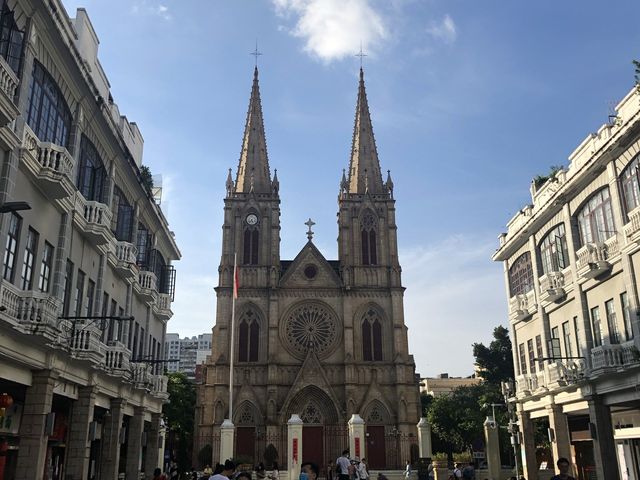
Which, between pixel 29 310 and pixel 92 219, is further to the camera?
pixel 92 219

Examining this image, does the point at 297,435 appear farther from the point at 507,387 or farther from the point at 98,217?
the point at 98,217

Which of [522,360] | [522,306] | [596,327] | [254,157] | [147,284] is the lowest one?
[522,360]

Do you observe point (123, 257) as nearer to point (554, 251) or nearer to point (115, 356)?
point (115, 356)

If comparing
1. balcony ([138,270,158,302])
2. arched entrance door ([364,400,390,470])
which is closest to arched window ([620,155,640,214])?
balcony ([138,270,158,302])

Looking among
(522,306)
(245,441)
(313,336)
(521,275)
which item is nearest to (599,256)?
(522,306)

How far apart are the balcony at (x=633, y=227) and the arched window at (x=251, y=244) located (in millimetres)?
38761

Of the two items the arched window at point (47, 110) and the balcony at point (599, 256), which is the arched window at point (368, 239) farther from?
the arched window at point (47, 110)

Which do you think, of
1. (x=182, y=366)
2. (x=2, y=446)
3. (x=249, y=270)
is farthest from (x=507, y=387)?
(x=182, y=366)

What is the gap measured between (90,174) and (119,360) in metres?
6.55

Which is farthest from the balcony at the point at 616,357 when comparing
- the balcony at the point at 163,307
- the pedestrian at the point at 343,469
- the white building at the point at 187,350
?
the white building at the point at 187,350

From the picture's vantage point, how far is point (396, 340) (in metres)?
52.5

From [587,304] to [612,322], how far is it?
1.90 metres

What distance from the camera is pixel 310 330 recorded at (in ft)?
176

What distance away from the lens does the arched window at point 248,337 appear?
173 ft
